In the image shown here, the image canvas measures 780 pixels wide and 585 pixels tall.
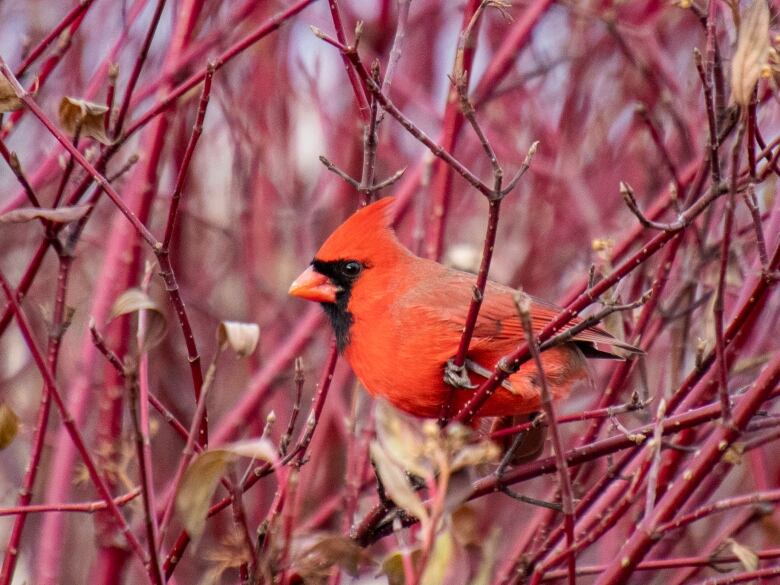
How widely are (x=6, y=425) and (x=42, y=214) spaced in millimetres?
316

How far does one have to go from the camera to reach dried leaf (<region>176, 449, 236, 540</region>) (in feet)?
4.07

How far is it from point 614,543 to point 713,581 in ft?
4.27

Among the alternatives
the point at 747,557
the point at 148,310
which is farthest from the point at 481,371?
the point at 148,310

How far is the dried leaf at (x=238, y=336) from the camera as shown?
51.6 inches

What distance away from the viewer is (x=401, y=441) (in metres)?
1.25

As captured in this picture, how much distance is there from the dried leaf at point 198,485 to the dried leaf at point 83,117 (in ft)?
2.36

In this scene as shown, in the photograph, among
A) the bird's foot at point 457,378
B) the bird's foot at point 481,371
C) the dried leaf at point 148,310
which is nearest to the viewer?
the dried leaf at point 148,310

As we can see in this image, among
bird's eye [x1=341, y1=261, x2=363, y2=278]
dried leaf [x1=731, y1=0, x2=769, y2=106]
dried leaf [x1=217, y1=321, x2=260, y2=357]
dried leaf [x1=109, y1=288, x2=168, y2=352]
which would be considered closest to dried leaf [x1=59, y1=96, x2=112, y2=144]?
dried leaf [x1=109, y1=288, x2=168, y2=352]

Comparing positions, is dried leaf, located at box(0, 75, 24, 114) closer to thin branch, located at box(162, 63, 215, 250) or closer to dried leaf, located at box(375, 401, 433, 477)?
thin branch, located at box(162, 63, 215, 250)

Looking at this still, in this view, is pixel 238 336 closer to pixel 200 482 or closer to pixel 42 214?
pixel 200 482

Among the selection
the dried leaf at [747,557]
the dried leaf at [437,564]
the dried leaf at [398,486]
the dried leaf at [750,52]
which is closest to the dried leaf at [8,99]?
the dried leaf at [398,486]

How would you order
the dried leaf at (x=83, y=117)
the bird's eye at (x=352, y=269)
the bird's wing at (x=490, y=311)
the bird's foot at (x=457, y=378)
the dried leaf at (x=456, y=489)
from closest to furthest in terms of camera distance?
the dried leaf at (x=456, y=489)
the dried leaf at (x=83, y=117)
the bird's foot at (x=457, y=378)
the bird's wing at (x=490, y=311)
the bird's eye at (x=352, y=269)

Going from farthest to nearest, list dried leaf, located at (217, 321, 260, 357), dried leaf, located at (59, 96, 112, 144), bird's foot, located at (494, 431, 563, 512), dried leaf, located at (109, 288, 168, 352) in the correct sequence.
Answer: bird's foot, located at (494, 431, 563, 512) → dried leaf, located at (59, 96, 112, 144) → dried leaf, located at (109, 288, 168, 352) → dried leaf, located at (217, 321, 260, 357)

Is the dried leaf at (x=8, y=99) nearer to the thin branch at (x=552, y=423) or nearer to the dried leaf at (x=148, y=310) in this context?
the dried leaf at (x=148, y=310)
